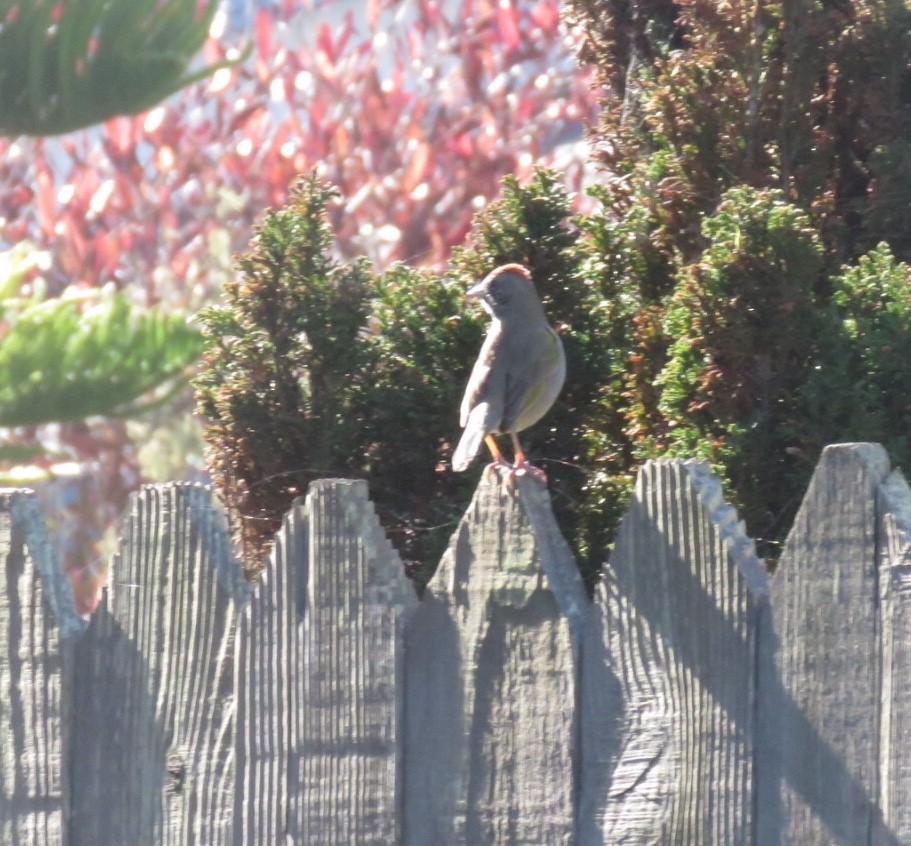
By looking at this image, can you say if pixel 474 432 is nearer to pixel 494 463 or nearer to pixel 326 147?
pixel 494 463

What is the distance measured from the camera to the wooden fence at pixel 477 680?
2164mm

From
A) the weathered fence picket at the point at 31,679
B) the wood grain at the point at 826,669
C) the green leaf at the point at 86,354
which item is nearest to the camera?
the wood grain at the point at 826,669

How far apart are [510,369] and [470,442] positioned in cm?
21

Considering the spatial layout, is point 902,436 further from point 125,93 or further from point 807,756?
point 125,93

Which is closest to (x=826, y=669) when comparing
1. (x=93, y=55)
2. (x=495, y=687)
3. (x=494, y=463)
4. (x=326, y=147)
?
(x=495, y=687)

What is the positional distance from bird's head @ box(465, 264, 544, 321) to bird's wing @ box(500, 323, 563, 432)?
63 millimetres

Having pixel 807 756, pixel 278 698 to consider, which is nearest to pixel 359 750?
pixel 278 698

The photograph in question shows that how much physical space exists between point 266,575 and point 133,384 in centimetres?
384

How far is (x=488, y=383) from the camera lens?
3.12 m

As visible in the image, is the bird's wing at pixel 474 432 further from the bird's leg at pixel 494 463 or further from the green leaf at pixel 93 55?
the green leaf at pixel 93 55

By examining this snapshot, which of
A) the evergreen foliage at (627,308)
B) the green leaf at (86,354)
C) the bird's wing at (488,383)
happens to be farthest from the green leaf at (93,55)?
the bird's wing at (488,383)

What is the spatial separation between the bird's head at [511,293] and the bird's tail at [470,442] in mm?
250

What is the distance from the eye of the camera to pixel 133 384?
6172 millimetres

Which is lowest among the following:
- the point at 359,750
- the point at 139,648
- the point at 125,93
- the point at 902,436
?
the point at 359,750
